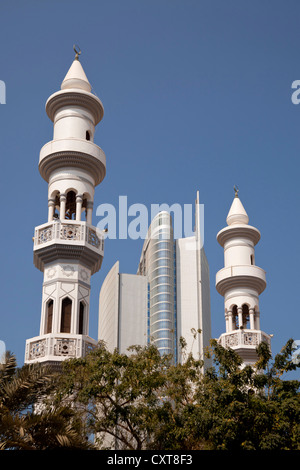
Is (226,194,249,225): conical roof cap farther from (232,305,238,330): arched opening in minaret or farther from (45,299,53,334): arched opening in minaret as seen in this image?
(45,299,53,334): arched opening in minaret

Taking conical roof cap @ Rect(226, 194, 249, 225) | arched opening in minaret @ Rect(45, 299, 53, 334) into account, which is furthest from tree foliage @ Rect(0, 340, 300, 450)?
conical roof cap @ Rect(226, 194, 249, 225)

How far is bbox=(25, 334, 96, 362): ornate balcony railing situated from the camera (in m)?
25.8

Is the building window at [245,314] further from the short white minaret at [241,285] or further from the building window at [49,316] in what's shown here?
the building window at [49,316]

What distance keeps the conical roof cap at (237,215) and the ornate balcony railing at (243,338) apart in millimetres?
6469

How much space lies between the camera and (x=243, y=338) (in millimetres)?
34562

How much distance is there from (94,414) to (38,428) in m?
4.45

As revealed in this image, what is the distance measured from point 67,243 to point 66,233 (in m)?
A: 0.51

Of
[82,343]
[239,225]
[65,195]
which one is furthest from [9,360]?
[239,225]

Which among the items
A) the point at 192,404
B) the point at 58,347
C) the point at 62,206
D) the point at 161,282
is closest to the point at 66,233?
the point at 62,206

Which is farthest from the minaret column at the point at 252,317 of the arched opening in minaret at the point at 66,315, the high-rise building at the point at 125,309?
the high-rise building at the point at 125,309

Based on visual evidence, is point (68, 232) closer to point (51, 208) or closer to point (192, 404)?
point (51, 208)

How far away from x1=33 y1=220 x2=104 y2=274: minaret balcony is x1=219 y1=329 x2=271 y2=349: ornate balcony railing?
901cm
